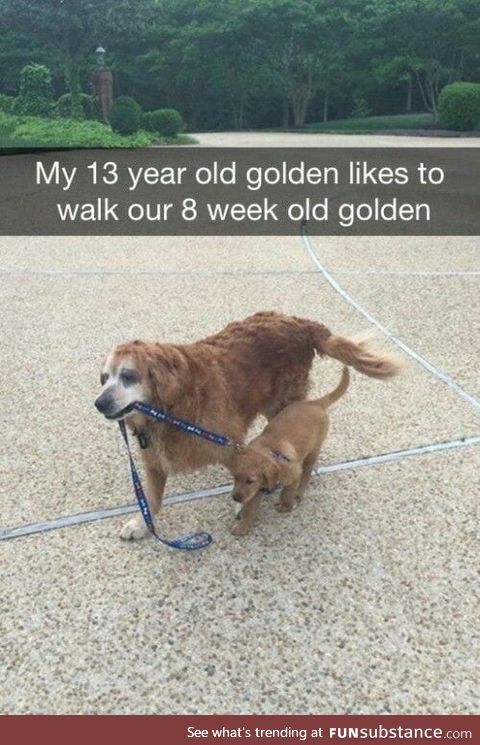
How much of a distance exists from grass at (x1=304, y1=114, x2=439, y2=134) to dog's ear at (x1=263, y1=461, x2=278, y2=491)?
1114 inches

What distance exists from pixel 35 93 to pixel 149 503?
91.9ft

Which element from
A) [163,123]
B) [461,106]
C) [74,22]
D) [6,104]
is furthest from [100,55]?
[461,106]

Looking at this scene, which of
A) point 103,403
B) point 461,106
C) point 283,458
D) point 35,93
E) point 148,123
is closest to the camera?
point 103,403

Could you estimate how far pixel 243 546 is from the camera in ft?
8.81

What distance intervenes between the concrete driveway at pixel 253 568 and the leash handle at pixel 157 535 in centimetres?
5

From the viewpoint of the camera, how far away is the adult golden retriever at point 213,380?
7.76 ft

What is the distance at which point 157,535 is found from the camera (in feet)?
8.87

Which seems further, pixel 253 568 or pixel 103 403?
pixel 253 568

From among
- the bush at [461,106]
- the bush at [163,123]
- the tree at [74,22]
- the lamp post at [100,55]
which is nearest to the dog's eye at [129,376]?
the bush at [163,123]

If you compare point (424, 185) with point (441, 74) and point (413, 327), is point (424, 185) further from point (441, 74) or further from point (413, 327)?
point (441, 74)

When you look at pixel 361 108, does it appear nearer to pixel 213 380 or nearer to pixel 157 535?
pixel 213 380

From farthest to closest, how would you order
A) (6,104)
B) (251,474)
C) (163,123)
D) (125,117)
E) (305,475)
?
(6,104)
(163,123)
(125,117)
(305,475)
(251,474)

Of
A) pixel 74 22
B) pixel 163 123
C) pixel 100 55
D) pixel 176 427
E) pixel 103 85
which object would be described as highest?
pixel 74 22

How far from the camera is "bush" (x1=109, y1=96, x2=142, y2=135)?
21.1 metres
